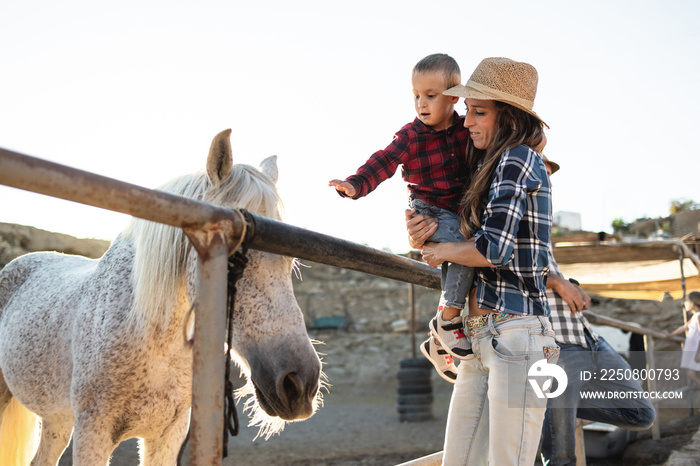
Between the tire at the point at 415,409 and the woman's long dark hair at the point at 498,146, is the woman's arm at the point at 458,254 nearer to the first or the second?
the woman's long dark hair at the point at 498,146

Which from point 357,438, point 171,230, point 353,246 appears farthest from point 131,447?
point 353,246

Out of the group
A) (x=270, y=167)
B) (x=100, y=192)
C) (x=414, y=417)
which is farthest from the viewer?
(x=414, y=417)

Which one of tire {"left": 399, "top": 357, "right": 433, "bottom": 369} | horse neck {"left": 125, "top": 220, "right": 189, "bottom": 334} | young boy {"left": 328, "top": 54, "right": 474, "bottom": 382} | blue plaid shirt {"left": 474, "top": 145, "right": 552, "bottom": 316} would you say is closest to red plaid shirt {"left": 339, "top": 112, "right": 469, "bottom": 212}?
young boy {"left": 328, "top": 54, "right": 474, "bottom": 382}

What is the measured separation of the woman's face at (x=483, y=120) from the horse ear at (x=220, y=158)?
767 mm

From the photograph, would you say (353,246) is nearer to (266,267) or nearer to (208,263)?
(266,267)

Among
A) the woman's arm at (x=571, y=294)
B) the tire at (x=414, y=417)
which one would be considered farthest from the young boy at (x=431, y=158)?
the tire at (x=414, y=417)

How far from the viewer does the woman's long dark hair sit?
1.71 meters

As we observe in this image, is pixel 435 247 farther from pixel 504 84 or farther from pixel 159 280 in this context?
pixel 159 280

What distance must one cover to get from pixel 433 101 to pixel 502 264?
2.55ft

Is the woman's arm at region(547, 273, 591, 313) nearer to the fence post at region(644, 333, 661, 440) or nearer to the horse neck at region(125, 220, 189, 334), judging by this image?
the horse neck at region(125, 220, 189, 334)

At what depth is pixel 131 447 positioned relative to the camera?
21.5 feet

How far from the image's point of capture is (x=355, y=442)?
7.45 metres

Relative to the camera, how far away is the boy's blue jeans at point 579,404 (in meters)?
2.32

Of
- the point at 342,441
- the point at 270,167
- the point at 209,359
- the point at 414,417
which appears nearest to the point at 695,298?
the point at 414,417
